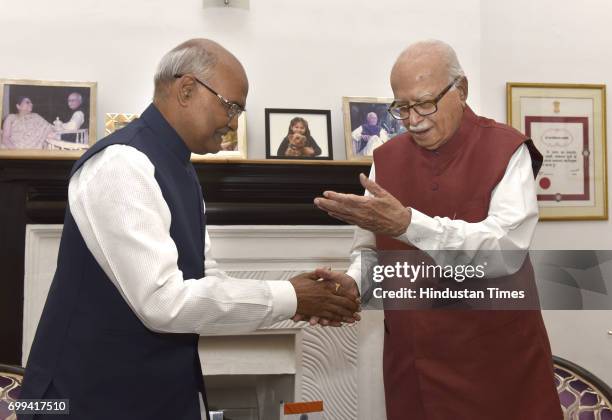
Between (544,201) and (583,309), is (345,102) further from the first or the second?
(583,309)

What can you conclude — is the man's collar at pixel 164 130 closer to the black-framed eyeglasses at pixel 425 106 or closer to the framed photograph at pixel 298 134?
the black-framed eyeglasses at pixel 425 106

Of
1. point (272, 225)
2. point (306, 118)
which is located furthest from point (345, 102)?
point (272, 225)

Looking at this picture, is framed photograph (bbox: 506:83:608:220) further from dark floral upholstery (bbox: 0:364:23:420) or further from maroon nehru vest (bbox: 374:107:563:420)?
dark floral upholstery (bbox: 0:364:23:420)

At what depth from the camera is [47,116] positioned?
9.77ft

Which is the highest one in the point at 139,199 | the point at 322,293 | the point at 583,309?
the point at 139,199

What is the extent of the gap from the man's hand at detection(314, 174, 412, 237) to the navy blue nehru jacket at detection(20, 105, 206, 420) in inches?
16.8

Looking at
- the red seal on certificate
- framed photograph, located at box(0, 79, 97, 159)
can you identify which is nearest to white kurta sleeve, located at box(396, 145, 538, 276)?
the red seal on certificate

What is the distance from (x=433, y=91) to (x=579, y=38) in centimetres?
185

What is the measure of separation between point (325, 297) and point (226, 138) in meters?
1.27

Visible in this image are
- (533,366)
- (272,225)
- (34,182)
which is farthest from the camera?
(272,225)

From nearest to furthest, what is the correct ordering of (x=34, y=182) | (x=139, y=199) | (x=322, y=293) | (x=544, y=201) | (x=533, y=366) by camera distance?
(x=139, y=199), (x=533, y=366), (x=322, y=293), (x=34, y=182), (x=544, y=201)

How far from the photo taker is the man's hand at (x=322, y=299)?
6.26ft

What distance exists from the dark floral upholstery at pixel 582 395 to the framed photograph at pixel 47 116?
2168 mm

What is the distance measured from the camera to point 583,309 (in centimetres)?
333
